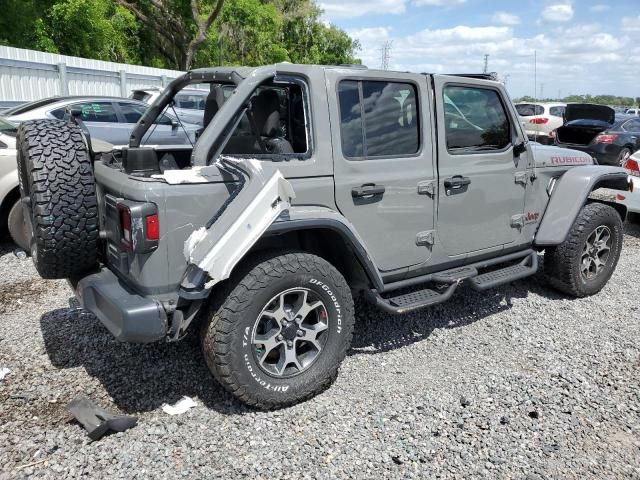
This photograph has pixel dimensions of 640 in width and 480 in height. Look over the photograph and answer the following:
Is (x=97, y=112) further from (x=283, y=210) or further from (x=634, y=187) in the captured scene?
(x=634, y=187)

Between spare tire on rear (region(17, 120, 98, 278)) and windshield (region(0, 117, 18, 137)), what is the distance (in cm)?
374

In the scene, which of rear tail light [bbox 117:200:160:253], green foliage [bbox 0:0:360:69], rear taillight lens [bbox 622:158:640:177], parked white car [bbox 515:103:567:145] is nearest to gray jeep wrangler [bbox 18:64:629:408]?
rear tail light [bbox 117:200:160:253]

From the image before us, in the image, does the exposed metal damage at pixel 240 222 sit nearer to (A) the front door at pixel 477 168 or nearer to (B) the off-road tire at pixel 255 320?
(B) the off-road tire at pixel 255 320

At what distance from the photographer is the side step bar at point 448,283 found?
3.57m

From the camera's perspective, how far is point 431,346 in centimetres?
408

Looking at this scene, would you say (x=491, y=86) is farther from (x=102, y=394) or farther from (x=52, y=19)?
(x=52, y=19)

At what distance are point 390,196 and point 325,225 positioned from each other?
611 mm

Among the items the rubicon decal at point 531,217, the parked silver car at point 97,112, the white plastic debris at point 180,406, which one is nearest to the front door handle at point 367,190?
the white plastic debris at point 180,406

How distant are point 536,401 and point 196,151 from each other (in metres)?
2.48

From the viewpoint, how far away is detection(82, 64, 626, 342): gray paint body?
2.82 m

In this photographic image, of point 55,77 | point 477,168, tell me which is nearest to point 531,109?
point 55,77

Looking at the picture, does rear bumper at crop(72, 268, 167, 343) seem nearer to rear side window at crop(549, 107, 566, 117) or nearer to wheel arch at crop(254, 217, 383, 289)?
wheel arch at crop(254, 217, 383, 289)

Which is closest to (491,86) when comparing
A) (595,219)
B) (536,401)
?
(595,219)

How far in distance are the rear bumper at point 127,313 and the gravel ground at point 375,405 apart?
60 centimetres
